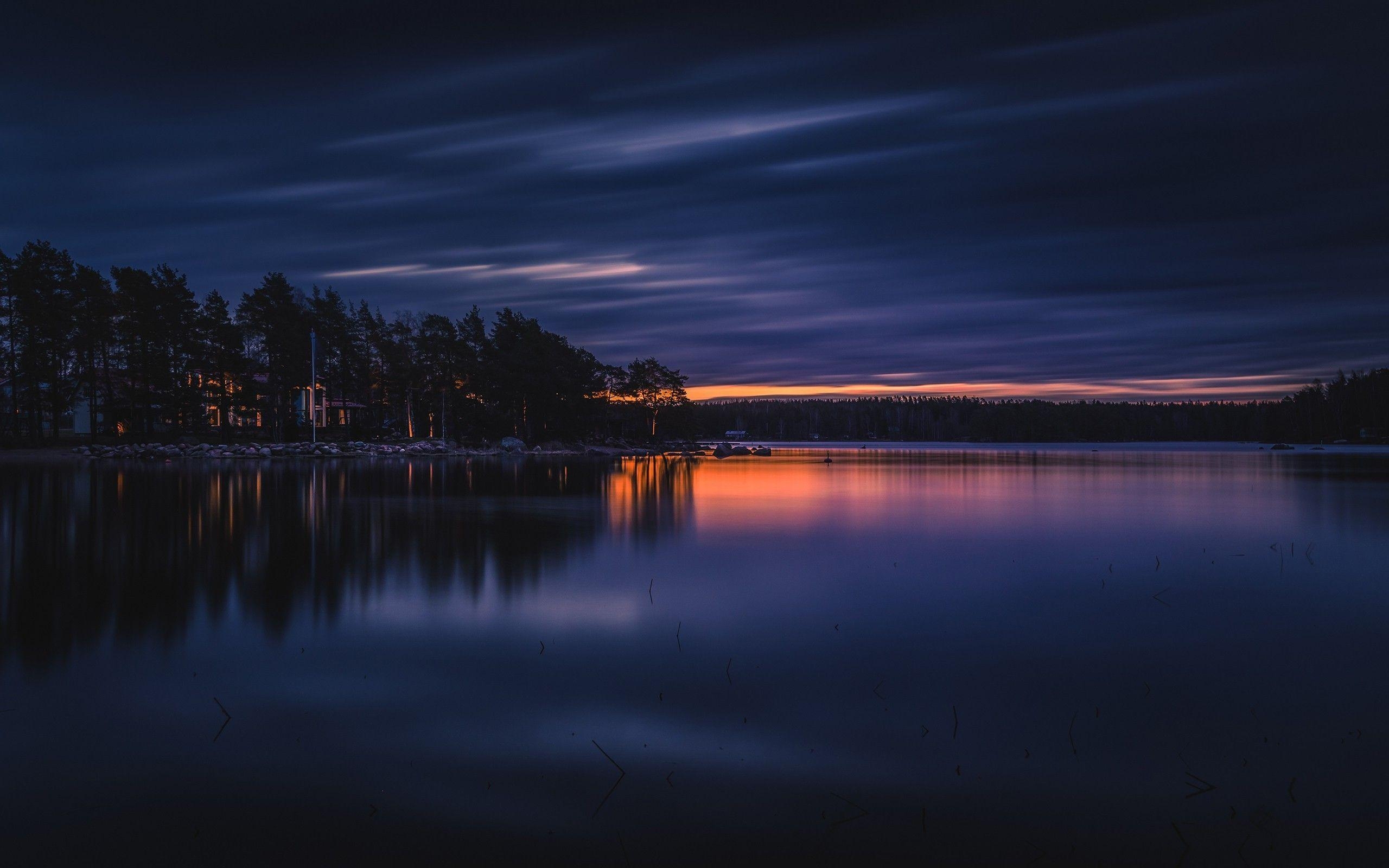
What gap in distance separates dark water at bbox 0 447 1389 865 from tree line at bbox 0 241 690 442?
58387mm

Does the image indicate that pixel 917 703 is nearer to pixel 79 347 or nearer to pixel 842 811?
pixel 842 811

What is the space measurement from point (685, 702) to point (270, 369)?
7887cm

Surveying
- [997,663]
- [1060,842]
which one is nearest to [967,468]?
[997,663]

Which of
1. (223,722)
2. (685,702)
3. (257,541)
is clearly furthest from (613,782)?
(257,541)

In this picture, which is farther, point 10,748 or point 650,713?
point 650,713

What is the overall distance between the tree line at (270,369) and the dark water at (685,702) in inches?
2299

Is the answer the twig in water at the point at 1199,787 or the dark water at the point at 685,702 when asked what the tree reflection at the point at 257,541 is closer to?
the dark water at the point at 685,702

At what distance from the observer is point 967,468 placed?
69.6m

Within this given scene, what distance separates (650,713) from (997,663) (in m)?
4.08

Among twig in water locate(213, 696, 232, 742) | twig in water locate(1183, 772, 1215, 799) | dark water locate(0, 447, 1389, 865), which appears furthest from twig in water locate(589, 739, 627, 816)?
twig in water locate(1183, 772, 1215, 799)

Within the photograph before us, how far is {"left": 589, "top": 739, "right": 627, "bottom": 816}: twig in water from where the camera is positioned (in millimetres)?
5598

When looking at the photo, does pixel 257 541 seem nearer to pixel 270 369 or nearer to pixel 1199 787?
pixel 1199 787

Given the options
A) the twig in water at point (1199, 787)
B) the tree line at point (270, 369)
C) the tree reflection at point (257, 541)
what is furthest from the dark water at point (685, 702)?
the tree line at point (270, 369)

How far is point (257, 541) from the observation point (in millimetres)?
18734
